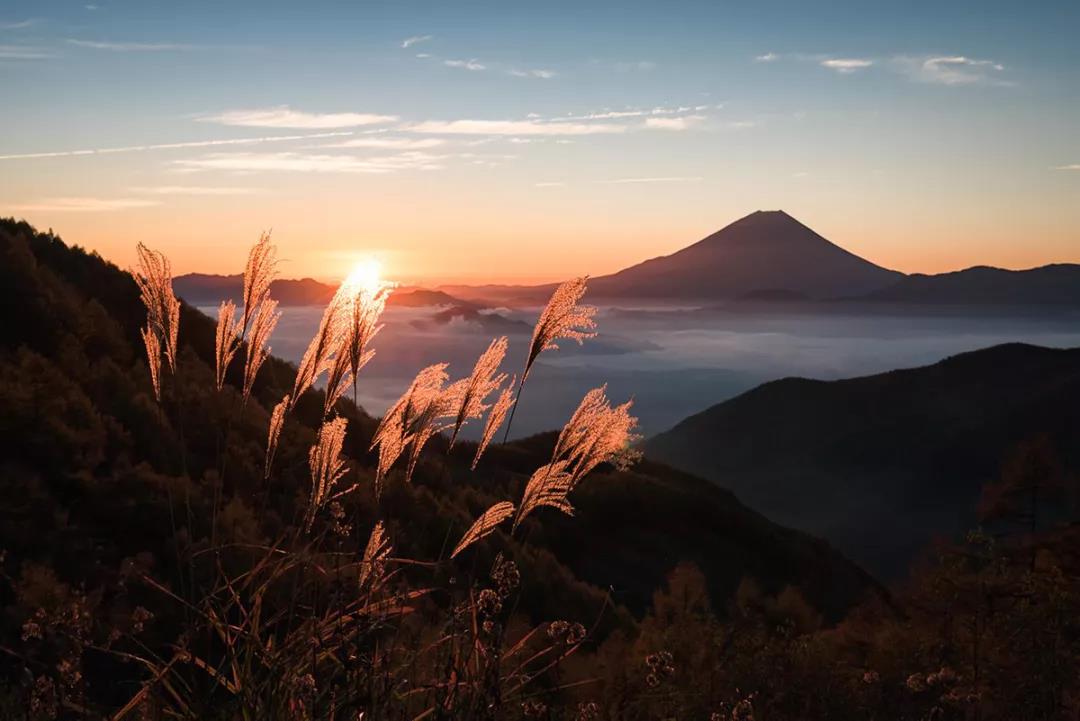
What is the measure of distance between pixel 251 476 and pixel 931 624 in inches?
347

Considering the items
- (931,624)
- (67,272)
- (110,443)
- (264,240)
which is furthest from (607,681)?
(67,272)

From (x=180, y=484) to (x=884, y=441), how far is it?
162 meters

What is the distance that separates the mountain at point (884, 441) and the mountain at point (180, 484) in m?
92.3

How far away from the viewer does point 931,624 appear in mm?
7719

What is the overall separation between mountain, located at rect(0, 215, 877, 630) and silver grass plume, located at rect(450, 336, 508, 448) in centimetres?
67

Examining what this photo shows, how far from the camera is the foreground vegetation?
3.29m

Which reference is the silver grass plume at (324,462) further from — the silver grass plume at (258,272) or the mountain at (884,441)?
the mountain at (884,441)

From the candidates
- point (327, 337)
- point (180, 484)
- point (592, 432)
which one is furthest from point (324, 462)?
point (180, 484)

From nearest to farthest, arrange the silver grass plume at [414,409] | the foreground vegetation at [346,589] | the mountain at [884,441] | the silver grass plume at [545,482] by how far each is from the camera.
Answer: the foreground vegetation at [346,589] < the silver grass plume at [545,482] < the silver grass plume at [414,409] < the mountain at [884,441]

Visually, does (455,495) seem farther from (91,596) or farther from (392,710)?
(392,710)

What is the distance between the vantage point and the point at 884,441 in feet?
515

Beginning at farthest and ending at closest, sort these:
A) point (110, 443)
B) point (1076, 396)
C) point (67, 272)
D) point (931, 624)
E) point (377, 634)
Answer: point (1076, 396), point (67, 272), point (110, 443), point (931, 624), point (377, 634)

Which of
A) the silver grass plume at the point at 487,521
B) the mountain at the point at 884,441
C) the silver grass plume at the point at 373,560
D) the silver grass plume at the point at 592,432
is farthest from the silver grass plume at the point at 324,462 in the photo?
the mountain at the point at 884,441

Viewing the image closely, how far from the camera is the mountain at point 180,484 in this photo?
7727 mm
